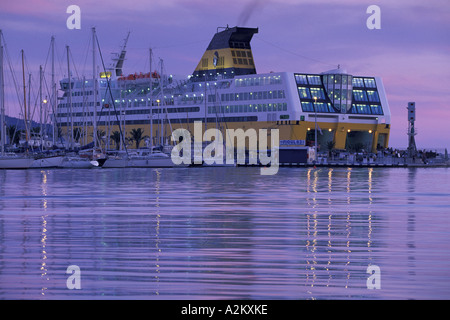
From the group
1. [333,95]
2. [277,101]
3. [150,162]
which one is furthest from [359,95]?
[150,162]

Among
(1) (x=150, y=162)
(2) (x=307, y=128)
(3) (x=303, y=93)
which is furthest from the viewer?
(3) (x=303, y=93)

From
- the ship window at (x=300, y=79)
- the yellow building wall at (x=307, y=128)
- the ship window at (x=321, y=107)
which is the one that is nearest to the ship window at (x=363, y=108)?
the yellow building wall at (x=307, y=128)

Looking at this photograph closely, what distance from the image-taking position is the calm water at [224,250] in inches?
420

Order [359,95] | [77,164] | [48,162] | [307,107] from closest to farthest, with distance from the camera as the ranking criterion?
[48,162]
[77,164]
[307,107]
[359,95]

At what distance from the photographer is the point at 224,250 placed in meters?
14.7

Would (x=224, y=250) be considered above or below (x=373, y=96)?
below

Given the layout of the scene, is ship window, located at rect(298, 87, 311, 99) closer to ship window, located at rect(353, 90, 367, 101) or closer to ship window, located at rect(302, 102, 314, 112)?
ship window, located at rect(302, 102, 314, 112)

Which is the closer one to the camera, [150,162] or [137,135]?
[150,162]

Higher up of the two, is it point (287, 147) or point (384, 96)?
point (384, 96)

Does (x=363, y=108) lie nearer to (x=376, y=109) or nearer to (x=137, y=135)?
(x=376, y=109)
